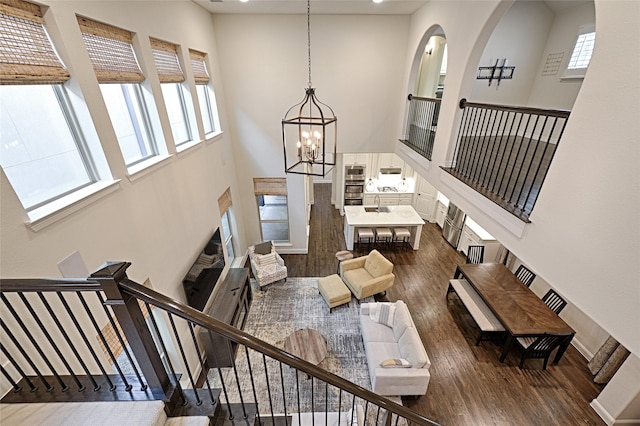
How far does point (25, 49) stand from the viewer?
1.74 m

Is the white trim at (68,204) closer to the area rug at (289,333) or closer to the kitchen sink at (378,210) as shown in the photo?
the area rug at (289,333)

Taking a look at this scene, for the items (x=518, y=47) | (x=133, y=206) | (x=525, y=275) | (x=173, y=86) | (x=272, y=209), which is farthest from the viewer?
(x=272, y=209)

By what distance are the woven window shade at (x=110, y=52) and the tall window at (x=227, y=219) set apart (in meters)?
2.81

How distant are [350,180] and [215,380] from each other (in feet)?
21.5

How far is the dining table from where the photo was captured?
3896 mm

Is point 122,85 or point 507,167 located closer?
point 122,85

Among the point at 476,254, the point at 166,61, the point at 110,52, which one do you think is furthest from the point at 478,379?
the point at 166,61

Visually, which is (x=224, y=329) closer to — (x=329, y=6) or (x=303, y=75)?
(x=303, y=75)

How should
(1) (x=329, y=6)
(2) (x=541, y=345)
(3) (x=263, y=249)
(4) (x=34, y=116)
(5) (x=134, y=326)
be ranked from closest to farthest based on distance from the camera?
(5) (x=134, y=326) → (4) (x=34, y=116) → (2) (x=541, y=345) → (1) (x=329, y=6) → (3) (x=263, y=249)

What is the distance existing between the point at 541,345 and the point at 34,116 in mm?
6586

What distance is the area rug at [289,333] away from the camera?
12.5 feet

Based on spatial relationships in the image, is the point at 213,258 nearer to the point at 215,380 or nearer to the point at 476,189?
the point at 215,380

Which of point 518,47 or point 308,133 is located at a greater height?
point 518,47

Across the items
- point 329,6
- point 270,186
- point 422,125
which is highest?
point 329,6
